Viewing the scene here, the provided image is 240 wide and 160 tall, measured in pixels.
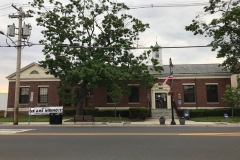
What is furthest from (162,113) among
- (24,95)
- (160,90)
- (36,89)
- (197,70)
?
(24,95)

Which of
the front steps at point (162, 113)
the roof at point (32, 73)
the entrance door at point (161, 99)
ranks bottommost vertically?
the front steps at point (162, 113)

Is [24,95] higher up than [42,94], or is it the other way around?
[42,94]

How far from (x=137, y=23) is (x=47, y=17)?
9290 millimetres

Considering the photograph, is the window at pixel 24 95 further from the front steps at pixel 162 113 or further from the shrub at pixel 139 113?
the front steps at pixel 162 113

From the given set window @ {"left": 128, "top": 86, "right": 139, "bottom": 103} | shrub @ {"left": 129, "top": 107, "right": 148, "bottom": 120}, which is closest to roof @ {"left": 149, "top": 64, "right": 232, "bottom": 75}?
window @ {"left": 128, "top": 86, "right": 139, "bottom": 103}

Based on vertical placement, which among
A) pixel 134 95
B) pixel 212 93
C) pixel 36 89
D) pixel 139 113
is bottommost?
pixel 139 113

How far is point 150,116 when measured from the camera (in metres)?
35.7

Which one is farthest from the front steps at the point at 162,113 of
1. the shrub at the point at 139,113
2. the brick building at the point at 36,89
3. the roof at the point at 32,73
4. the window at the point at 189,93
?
the roof at the point at 32,73

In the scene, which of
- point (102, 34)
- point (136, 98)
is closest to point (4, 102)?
point (136, 98)

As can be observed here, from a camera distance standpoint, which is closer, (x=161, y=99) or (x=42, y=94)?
(x=161, y=99)

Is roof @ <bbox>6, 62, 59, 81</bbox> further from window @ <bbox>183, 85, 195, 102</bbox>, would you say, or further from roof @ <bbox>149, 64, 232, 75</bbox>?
window @ <bbox>183, 85, 195, 102</bbox>

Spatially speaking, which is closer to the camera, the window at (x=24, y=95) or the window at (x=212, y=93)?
the window at (x=212, y=93)

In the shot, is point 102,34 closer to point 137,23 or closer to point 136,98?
point 137,23

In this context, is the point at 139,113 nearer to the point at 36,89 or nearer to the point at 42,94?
the point at 42,94
